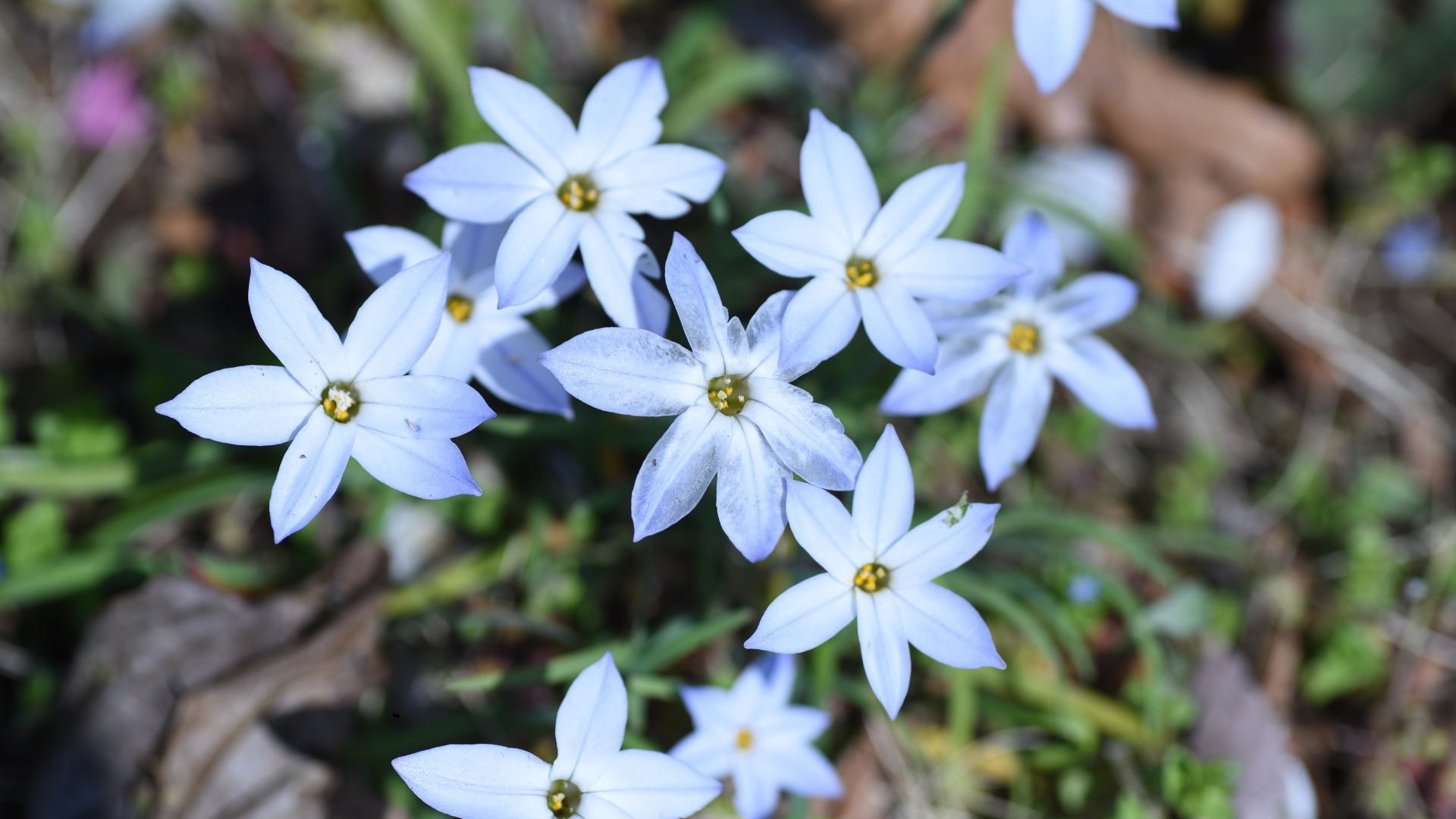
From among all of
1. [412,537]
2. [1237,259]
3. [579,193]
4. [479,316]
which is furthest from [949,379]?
[1237,259]

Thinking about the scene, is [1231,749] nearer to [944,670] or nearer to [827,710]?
[944,670]

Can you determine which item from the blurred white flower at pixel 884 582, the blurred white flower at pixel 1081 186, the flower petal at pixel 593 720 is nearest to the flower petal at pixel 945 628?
the blurred white flower at pixel 884 582

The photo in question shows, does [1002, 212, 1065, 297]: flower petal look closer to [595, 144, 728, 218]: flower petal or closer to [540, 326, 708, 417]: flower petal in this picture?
[595, 144, 728, 218]: flower petal

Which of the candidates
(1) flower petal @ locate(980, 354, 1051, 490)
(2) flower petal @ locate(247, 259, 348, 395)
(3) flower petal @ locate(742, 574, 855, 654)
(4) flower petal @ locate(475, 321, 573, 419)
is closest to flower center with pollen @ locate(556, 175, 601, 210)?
(4) flower petal @ locate(475, 321, 573, 419)

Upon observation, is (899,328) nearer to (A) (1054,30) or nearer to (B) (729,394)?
(B) (729,394)

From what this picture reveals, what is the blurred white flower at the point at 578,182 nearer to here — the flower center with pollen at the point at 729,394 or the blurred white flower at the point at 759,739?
the flower center with pollen at the point at 729,394

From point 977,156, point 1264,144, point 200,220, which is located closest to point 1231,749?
point 977,156
